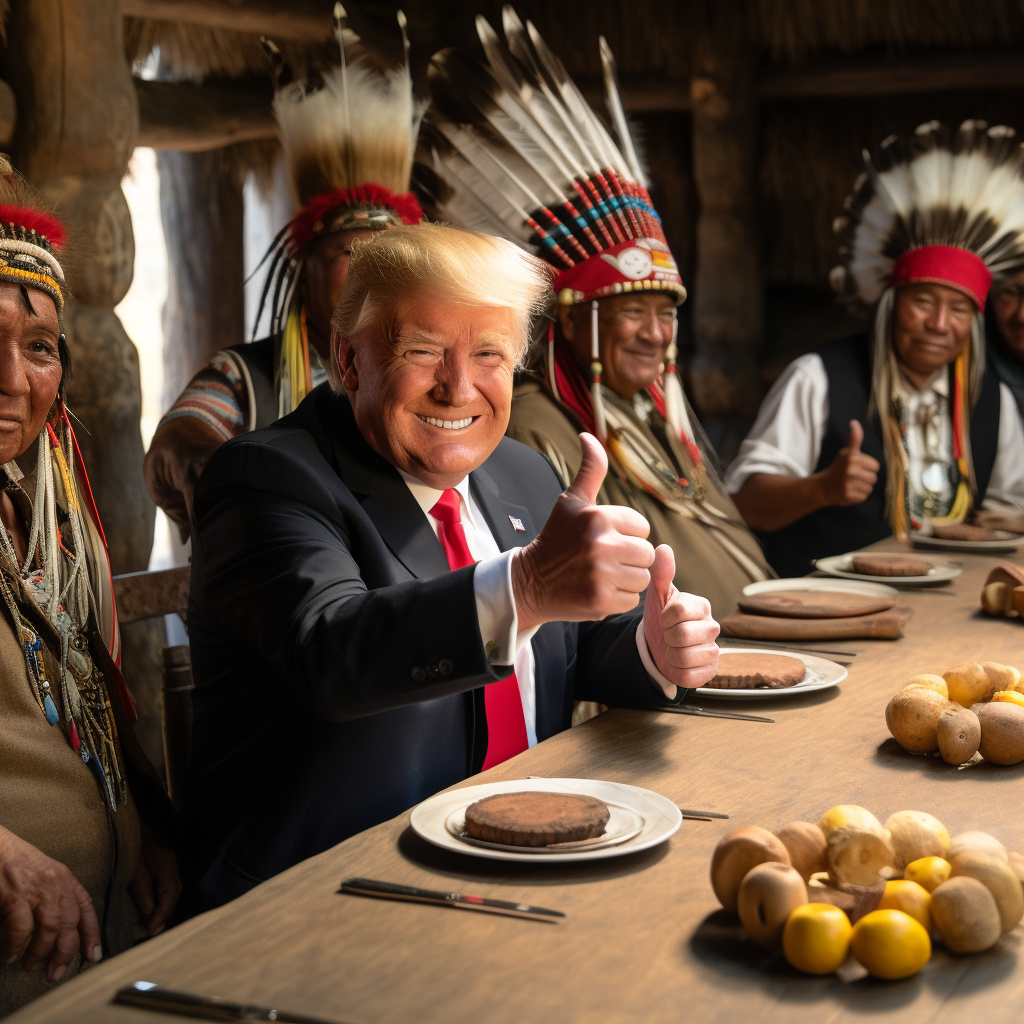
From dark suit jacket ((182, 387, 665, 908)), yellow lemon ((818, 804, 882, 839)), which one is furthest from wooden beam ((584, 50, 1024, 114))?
yellow lemon ((818, 804, 882, 839))

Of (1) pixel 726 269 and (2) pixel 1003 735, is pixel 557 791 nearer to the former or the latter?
(2) pixel 1003 735

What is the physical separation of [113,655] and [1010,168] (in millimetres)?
3197

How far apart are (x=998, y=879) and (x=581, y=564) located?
1.73 feet

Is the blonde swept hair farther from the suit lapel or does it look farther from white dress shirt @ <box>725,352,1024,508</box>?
white dress shirt @ <box>725,352,1024,508</box>

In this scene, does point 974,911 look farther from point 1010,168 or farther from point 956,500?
point 1010,168

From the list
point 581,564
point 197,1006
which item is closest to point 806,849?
point 581,564

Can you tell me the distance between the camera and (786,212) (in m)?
5.57

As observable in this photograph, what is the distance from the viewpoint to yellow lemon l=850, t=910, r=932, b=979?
91 cm

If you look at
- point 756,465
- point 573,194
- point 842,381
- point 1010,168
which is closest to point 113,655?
point 573,194

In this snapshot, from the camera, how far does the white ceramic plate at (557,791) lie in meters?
1.12

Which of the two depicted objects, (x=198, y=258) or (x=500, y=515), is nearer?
(x=500, y=515)

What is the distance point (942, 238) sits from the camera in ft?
12.2

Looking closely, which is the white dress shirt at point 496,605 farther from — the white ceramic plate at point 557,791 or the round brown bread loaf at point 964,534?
the round brown bread loaf at point 964,534

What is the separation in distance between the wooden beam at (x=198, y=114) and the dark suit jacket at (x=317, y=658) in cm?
253
